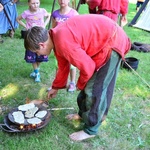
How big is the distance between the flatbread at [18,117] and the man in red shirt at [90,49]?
64cm

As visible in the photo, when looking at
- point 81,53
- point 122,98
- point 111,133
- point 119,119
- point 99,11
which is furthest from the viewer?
point 99,11

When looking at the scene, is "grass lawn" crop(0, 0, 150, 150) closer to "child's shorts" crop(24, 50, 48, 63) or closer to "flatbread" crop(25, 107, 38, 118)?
"flatbread" crop(25, 107, 38, 118)

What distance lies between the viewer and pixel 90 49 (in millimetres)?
2121

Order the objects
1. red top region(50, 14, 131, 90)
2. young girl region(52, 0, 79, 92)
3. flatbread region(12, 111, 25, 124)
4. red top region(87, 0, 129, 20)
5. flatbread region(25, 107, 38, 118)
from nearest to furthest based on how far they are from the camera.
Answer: red top region(50, 14, 131, 90), flatbread region(12, 111, 25, 124), flatbread region(25, 107, 38, 118), young girl region(52, 0, 79, 92), red top region(87, 0, 129, 20)

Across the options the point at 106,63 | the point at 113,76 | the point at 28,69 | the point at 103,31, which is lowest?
the point at 28,69

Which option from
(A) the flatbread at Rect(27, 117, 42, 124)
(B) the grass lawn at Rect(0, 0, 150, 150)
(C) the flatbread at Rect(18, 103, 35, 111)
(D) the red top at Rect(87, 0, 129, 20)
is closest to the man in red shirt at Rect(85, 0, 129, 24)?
(D) the red top at Rect(87, 0, 129, 20)

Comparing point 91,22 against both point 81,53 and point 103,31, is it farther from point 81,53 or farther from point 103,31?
point 81,53

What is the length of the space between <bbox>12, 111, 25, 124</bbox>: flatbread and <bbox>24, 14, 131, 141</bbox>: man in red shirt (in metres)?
0.64

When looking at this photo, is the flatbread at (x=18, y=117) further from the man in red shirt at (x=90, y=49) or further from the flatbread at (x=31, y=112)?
the man in red shirt at (x=90, y=49)

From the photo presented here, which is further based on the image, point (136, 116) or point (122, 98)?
point (122, 98)

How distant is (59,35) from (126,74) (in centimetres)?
234

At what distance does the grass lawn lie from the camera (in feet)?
8.20

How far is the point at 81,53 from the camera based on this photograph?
78.4 inches

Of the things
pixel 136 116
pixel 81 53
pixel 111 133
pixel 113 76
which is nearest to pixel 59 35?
pixel 81 53
